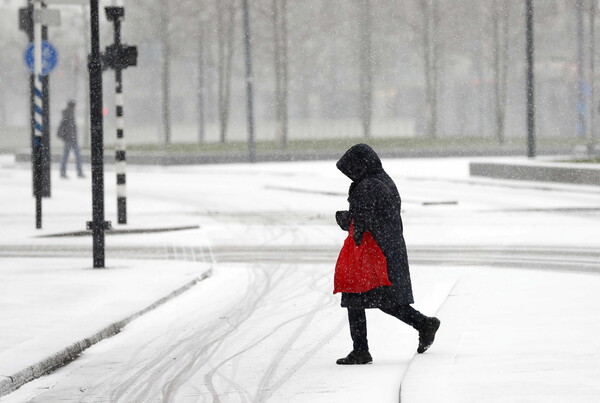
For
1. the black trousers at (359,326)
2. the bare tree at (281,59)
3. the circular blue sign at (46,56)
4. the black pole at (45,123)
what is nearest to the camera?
the black trousers at (359,326)

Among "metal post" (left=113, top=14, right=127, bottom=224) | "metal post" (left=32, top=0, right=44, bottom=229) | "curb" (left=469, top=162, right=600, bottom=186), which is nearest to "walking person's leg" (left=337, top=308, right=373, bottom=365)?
"metal post" (left=113, top=14, right=127, bottom=224)

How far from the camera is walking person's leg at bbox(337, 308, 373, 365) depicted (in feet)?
29.8

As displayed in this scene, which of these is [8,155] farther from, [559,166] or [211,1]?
[559,166]

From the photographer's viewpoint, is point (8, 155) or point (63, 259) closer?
point (63, 259)

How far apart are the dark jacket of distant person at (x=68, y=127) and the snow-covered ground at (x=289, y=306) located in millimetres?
11618

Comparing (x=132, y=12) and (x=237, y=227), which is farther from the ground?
(x=132, y=12)

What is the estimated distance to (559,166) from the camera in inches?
1238

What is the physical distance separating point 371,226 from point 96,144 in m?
6.60

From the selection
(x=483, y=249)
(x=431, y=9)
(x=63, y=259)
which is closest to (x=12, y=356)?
(x=63, y=259)

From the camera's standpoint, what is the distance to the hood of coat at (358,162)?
29.2 ft

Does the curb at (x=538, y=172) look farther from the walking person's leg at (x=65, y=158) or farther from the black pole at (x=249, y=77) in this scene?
the black pole at (x=249, y=77)

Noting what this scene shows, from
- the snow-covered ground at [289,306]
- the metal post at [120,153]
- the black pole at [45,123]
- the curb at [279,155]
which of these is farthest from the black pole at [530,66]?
the metal post at [120,153]

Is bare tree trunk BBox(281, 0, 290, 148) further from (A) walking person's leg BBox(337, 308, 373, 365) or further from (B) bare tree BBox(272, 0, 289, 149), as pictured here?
(A) walking person's leg BBox(337, 308, 373, 365)

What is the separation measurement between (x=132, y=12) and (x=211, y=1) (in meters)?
6.82
